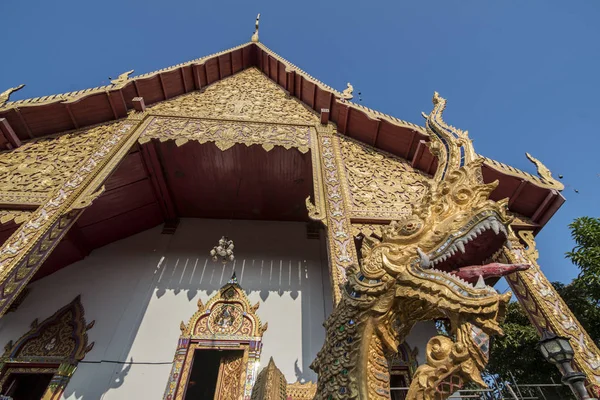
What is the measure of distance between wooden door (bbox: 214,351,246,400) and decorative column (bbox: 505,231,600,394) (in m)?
3.03

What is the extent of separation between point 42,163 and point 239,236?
279 centimetres

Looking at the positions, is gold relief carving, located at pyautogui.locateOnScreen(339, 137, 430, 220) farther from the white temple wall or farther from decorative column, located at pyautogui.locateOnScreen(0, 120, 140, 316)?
decorative column, located at pyautogui.locateOnScreen(0, 120, 140, 316)

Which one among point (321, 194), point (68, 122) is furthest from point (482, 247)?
point (68, 122)

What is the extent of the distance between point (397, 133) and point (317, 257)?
2.29 meters

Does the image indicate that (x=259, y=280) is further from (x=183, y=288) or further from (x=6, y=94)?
(x=6, y=94)

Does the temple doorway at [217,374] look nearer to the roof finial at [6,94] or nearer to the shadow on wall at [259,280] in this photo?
the shadow on wall at [259,280]

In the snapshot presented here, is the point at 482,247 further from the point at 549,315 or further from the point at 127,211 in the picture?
the point at 127,211

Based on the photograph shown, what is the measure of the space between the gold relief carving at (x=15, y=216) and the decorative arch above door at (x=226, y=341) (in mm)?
2098

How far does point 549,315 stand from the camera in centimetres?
253

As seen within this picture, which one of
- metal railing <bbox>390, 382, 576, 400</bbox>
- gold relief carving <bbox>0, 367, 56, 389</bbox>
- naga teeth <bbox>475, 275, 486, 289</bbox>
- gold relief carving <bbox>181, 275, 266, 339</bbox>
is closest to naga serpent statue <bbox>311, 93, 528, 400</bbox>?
naga teeth <bbox>475, 275, 486, 289</bbox>

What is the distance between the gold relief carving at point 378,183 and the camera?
10.8ft

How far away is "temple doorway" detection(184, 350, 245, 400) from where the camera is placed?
3779 mm

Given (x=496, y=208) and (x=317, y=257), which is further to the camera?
(x=317, y=257)

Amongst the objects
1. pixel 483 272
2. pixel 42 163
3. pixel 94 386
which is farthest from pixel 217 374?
pixel 483 272
